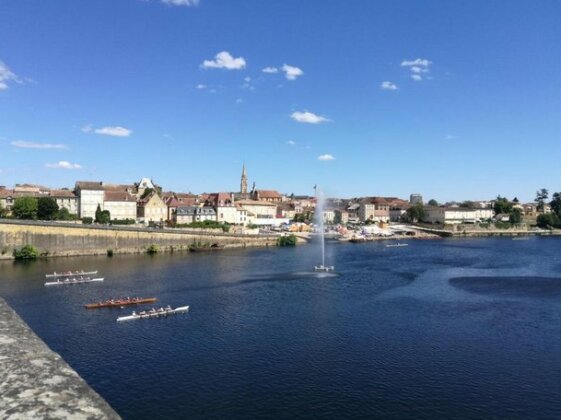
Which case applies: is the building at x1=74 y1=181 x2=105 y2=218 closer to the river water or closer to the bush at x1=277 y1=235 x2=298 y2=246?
the bush at x1=277 y1=235 x2=298 y2=246

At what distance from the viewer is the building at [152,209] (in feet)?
279

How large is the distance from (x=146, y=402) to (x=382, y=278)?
32.1 metres

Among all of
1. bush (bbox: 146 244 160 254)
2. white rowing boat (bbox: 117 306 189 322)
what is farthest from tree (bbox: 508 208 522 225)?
white rowing boat (bbox: 117 306 189 322)

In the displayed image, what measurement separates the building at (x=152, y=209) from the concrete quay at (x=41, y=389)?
249 feet

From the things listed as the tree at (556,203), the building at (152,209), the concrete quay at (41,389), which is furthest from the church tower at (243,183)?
the concrete quay at (41,389)

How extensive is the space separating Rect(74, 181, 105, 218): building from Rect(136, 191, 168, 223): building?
7.40 m

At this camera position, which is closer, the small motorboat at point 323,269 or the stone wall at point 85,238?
the small motorboat at point 323,269

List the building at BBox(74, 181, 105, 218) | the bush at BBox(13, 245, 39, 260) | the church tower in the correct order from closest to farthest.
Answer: the bush at BBox(13, 245, 39, 260) < the building at BBox(74, 181, 105, 218) < the church tower

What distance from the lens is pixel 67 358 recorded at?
72.6 feet

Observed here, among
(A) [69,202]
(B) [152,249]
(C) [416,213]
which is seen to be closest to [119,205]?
(A) [69,202]

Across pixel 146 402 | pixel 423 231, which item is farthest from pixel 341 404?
pixel 423 231

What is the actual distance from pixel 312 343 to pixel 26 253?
4506 cm

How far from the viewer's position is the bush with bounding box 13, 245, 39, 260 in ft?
183

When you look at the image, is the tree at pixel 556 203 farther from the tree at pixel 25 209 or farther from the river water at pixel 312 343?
the tree at pixel 25 209
